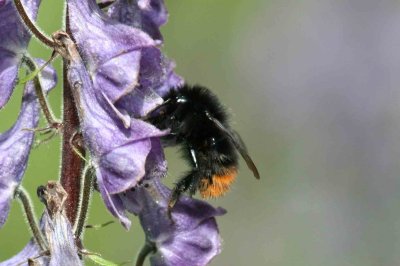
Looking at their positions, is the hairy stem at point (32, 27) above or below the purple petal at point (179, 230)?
above

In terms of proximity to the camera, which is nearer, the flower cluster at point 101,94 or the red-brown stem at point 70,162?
the flower cluster at point 101,94

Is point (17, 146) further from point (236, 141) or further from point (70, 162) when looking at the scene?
point (236, 141)

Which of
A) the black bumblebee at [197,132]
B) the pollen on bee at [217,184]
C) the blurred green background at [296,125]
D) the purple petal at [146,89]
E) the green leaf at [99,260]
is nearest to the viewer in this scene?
the green leaf at [99,260]

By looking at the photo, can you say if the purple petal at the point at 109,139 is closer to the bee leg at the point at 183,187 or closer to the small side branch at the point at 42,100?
the small side branch at the point at 42,100

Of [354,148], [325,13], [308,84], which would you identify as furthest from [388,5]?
[354,148]

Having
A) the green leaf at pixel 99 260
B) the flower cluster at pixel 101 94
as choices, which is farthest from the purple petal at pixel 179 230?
the green leaf at pixel 99 260

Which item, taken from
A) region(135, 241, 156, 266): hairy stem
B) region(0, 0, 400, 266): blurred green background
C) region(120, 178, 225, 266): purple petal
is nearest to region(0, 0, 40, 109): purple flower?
region(120, 178, 225, 266): purple petal

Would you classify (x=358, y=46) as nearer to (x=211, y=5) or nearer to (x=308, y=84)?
(x=308, y=84)

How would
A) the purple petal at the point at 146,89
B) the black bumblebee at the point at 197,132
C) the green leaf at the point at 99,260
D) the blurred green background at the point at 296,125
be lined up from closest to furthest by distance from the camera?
the green leaf at the point at 99,260 → the purple petal at the point at 146,89 → the black bumblebee at the point at 197,132 → the blurred green background at the point at 296,125
